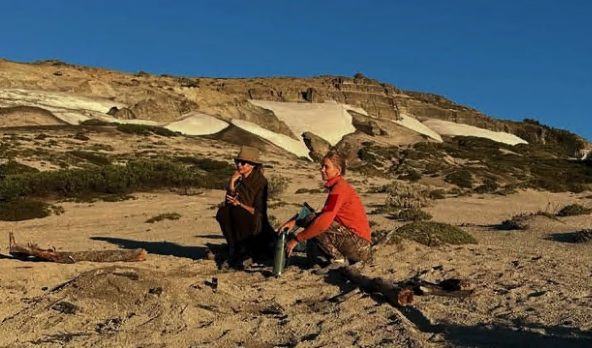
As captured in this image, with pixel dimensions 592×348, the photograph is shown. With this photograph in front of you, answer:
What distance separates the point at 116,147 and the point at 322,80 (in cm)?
6289

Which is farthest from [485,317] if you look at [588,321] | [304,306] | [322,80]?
[322,80]

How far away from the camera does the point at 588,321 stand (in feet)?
16.7

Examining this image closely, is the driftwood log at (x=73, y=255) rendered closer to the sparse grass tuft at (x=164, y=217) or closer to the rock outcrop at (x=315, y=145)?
the sparse grass tuft at (x=164, y=217)

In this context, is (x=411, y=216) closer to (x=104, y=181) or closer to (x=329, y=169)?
(x=329, y=169)

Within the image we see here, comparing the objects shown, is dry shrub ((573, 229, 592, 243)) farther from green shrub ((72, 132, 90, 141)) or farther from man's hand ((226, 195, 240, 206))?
green shrub ((72, 132, 90, 141))

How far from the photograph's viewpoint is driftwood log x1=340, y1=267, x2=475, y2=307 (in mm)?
5656

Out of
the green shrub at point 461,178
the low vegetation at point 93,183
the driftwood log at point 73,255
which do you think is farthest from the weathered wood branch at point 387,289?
the green shrub at point 461,178

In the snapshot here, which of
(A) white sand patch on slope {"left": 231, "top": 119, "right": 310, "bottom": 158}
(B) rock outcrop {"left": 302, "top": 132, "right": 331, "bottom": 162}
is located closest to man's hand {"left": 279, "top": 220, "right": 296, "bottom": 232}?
(A) white sand patch on slope {"left": 231, "top": 119, "right": 310, "bottom": 158}

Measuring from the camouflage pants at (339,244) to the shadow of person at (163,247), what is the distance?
2.42 m

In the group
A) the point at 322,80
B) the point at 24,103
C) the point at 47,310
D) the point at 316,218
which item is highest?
the point at 322,80

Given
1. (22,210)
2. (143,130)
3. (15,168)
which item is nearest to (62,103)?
(143,130)

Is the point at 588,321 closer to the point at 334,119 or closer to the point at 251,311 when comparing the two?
the point at 251,311

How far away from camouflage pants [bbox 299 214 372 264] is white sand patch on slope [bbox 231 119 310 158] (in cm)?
4283

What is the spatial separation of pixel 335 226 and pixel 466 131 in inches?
3224
